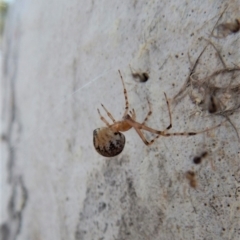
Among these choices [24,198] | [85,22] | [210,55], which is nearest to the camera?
[210,55]

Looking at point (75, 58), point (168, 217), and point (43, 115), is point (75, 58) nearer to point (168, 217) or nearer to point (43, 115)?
point (43, 115)

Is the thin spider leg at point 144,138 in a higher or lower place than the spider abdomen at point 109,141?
lower

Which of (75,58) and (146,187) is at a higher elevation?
(75,58)

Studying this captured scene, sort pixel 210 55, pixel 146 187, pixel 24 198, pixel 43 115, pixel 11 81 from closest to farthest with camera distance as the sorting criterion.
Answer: pixel 210 55 < pixel 146 187 < pixel 43 115 < pixel 24 198 < pixel 11 81

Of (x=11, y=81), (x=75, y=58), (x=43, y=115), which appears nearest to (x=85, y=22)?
(x=75, y=58)
